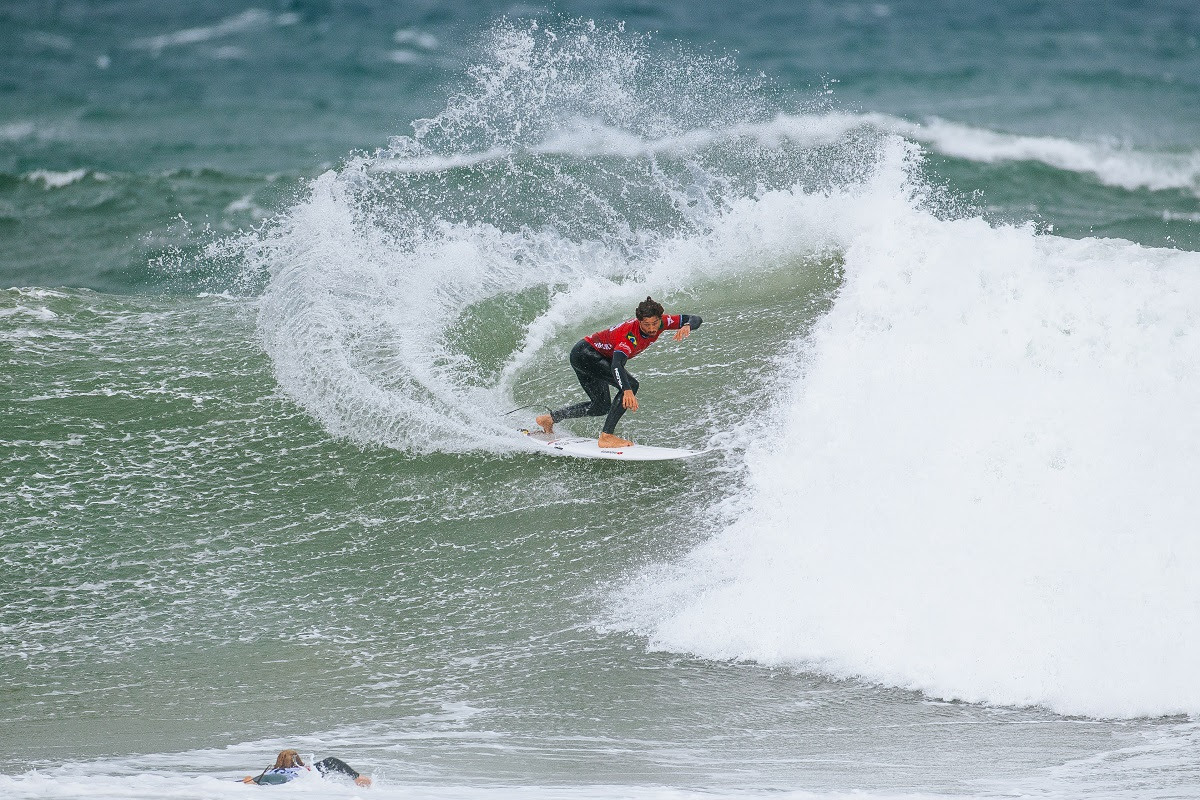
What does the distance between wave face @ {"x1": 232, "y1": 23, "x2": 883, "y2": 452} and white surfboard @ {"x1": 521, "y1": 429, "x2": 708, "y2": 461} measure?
36 centimetres

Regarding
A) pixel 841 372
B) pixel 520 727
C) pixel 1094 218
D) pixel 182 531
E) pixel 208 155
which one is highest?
pixel 208 155

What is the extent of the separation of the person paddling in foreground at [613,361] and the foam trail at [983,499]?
1094 millimetres

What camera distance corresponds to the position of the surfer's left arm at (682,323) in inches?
303

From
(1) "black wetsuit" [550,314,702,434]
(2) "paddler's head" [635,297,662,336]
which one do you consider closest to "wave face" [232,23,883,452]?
(1) "black wetsuit" [550,314,702,434]

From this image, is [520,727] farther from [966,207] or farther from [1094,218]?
[1094,218]

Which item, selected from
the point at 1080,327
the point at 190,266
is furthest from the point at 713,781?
the point at 190,266

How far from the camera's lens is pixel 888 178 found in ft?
34.3

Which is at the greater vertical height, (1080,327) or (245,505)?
(1080,327)

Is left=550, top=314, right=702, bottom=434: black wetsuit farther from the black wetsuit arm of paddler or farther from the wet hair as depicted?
the wet hair

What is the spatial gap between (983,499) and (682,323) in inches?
92.4

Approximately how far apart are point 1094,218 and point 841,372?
36.4 feet

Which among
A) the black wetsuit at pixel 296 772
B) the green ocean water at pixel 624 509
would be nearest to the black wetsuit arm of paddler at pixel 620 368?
the green ocean water at pixel 624 509

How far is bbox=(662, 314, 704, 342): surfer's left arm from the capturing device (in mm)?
7684

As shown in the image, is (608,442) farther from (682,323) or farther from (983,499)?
(983,499)
